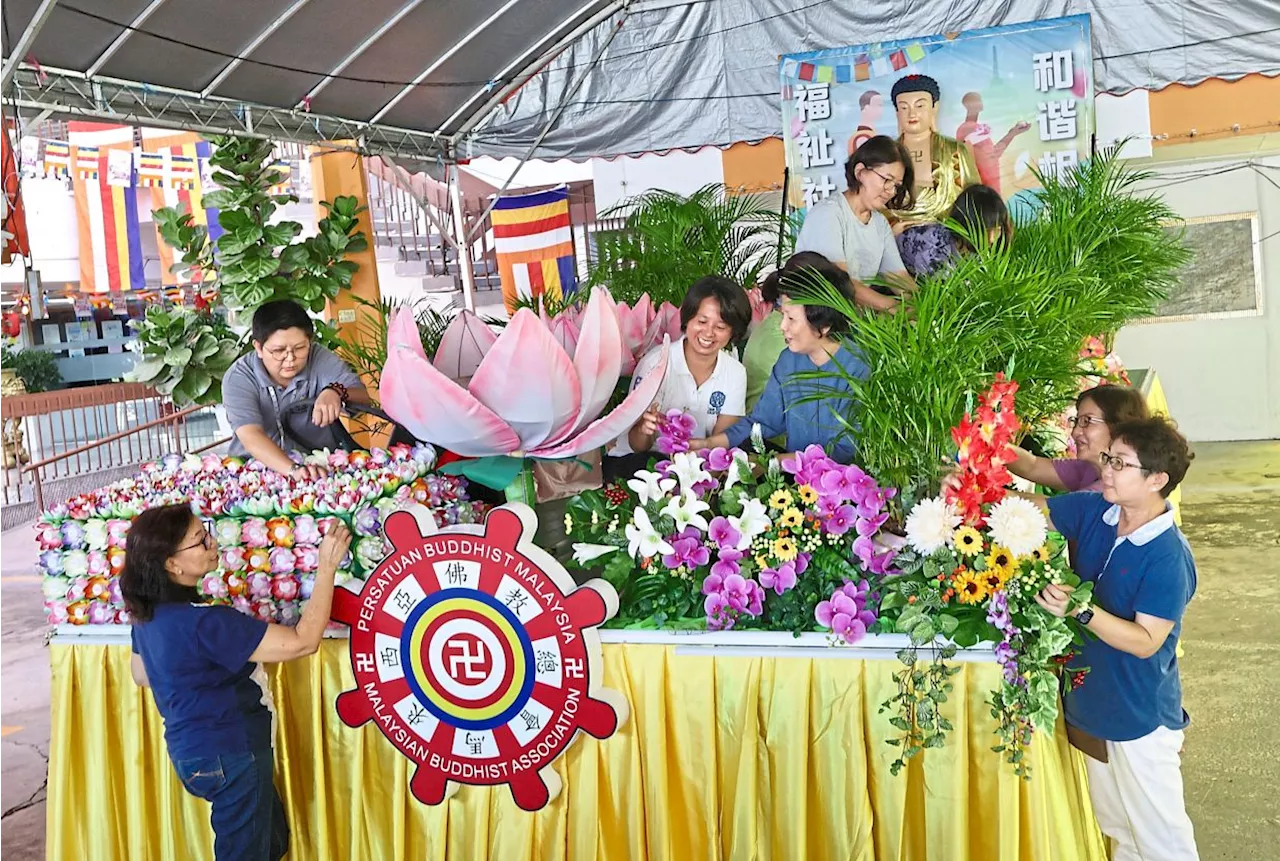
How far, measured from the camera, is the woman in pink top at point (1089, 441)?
185 centimetres

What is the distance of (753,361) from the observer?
8.24ft

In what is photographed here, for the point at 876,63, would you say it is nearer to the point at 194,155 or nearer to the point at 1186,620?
the point at 1186,620

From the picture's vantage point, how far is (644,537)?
163 centimetres

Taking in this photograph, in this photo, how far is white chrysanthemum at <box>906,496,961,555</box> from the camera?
4.76ft

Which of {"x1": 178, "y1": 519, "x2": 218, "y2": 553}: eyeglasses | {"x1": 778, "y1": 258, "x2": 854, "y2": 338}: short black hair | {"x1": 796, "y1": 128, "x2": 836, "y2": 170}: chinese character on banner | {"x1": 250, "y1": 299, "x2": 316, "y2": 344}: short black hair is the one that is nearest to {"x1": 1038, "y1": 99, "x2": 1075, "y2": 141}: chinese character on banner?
{"x1": 796, "y1": 128, "x2": 836, "y2": 170}: chinese character on banner

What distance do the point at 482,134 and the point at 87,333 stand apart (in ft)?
25.8

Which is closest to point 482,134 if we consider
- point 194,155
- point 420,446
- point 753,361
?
point 753,361

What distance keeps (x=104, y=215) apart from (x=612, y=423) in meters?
12.2

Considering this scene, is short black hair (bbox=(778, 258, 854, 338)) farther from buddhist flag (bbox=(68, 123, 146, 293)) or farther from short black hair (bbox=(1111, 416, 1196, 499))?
buddhist flag (bbox=(68, 123, 146, 293))

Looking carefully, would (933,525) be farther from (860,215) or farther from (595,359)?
(860,215)

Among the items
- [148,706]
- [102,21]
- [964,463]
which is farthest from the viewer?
[102,21]

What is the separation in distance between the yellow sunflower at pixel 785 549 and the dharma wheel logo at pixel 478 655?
0.25 metres

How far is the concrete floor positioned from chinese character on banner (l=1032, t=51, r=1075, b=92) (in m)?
1.95

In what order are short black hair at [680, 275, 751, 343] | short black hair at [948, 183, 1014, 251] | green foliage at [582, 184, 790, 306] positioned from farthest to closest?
green foliage at [582, 184, 790, 306] → short black hair at [948, 183, 1014, 251] → short black hair at [680, 275, 751, 343]
